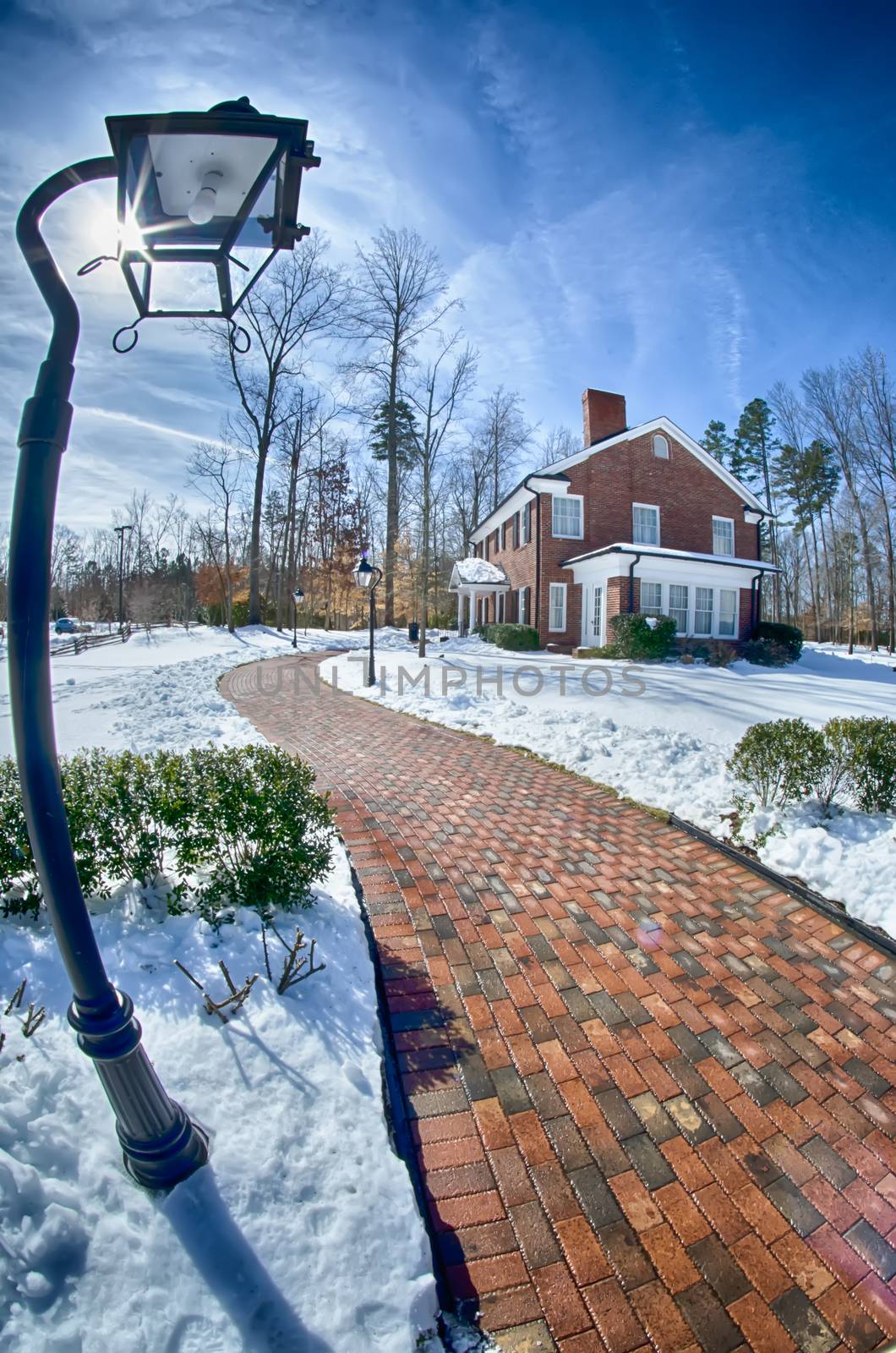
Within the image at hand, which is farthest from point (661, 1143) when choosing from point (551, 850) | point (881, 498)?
point (881, 498)

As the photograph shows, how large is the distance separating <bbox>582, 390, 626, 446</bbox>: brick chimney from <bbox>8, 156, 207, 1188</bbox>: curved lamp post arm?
2059 centimetres

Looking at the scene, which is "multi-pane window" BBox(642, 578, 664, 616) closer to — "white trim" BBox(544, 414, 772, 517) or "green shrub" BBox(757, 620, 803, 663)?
"green shrub" BBox(757, 620, 803, 663)

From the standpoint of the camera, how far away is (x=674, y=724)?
742cm

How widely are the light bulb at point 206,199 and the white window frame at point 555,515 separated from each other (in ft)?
58.9

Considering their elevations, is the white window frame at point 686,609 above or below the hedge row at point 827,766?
above

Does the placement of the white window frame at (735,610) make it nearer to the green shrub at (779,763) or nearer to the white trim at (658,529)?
the white trim at (658,529)

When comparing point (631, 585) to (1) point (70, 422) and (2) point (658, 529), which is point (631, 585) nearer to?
(2) point (658, 529)

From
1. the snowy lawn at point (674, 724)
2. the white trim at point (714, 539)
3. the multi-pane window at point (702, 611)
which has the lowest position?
the snowy lawn at point (674, 724)

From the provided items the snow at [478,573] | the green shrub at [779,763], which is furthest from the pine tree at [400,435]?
the green shrub at [779,763]

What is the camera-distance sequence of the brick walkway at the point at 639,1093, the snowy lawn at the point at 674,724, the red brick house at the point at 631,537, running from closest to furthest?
the brick walkway at the point at 639,1093 < the snowy lawn at the point at 674,724 < the red brick house at the point at 631,537

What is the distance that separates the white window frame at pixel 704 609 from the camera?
695 inches

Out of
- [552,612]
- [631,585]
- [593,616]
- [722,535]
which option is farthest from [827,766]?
[722,535]

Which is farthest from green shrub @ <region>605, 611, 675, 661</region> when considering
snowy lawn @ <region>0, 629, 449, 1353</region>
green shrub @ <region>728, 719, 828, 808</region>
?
snowy lawn @ <region>0, 629, 449, 1353</region>

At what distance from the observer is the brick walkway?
5.46ft
